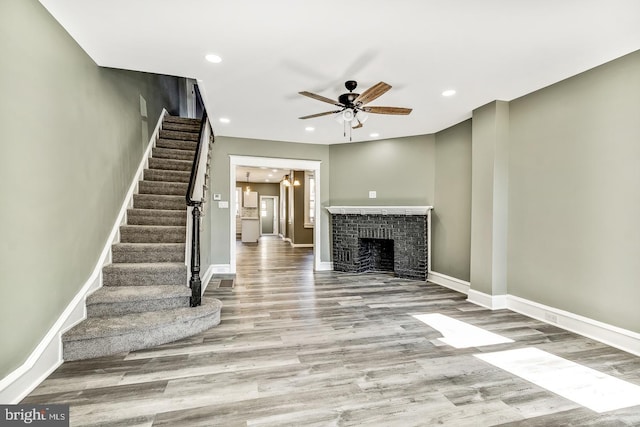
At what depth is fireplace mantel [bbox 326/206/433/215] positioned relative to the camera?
5.43 metres

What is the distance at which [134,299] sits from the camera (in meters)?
2.97

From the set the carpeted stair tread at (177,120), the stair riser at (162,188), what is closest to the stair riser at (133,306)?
the stair riser at (162,188)

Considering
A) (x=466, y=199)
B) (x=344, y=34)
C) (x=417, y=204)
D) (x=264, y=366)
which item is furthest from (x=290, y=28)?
(x=417, y=204)

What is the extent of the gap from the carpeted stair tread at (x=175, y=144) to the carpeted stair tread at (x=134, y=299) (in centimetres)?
309

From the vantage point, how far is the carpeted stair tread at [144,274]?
3266 millimetres

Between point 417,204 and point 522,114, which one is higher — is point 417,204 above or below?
below

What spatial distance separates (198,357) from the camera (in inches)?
101

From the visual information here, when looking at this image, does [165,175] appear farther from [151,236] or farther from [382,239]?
[382,239]

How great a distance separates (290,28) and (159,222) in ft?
10.1

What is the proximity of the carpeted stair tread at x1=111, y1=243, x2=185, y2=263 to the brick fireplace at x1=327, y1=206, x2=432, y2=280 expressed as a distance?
3.21 meters

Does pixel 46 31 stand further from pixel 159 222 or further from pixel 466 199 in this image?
pixel 466 199

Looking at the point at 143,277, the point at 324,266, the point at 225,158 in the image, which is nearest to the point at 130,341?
the point at 143,277

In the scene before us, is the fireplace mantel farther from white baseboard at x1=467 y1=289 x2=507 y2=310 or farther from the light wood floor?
the light wood floor

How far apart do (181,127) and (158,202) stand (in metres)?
2.36
